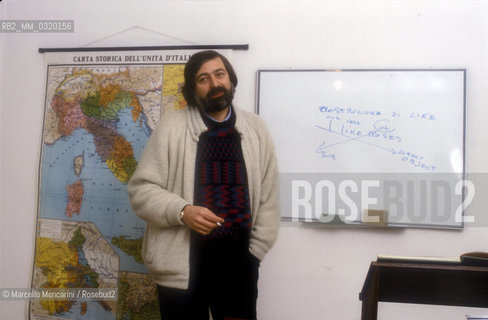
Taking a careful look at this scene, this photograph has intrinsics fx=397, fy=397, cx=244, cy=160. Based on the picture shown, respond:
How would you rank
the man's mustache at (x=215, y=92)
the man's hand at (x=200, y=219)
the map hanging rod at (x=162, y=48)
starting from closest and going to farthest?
1. the man's hand at (x=200, y=219)
2. the man's mustache at (x=215, y=92)
3. the map hanging rod at (x=162, y=48)

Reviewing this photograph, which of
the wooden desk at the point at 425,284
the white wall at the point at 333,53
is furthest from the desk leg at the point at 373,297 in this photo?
the white wall at the point at 333,53

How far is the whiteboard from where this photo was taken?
1961 mm

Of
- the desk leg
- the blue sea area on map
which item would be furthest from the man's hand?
the blue sea area on map

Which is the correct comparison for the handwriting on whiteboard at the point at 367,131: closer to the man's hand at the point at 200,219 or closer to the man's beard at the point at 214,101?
the man's beard at the point at 214,101

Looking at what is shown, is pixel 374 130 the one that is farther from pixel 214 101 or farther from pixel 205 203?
pixel 205 203

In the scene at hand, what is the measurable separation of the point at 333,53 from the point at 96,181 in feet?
4.88

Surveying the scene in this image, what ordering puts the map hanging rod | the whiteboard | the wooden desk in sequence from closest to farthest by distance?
the wooden desk → the whiteboard → the map hanging rod

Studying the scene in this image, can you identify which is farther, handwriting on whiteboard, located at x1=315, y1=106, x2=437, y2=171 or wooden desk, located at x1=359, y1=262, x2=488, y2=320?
handwriting on whiteboard, located at x1=315, y1=106, x2=437, y2=171

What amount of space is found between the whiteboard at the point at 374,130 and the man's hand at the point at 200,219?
0.68m

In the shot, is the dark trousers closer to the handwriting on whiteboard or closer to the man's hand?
the man's hand

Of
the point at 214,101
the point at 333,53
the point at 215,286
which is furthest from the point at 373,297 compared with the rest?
the point at 333,53

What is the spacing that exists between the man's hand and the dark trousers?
0.28 ft

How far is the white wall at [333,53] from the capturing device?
6.44 ft

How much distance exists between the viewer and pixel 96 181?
2.27m
